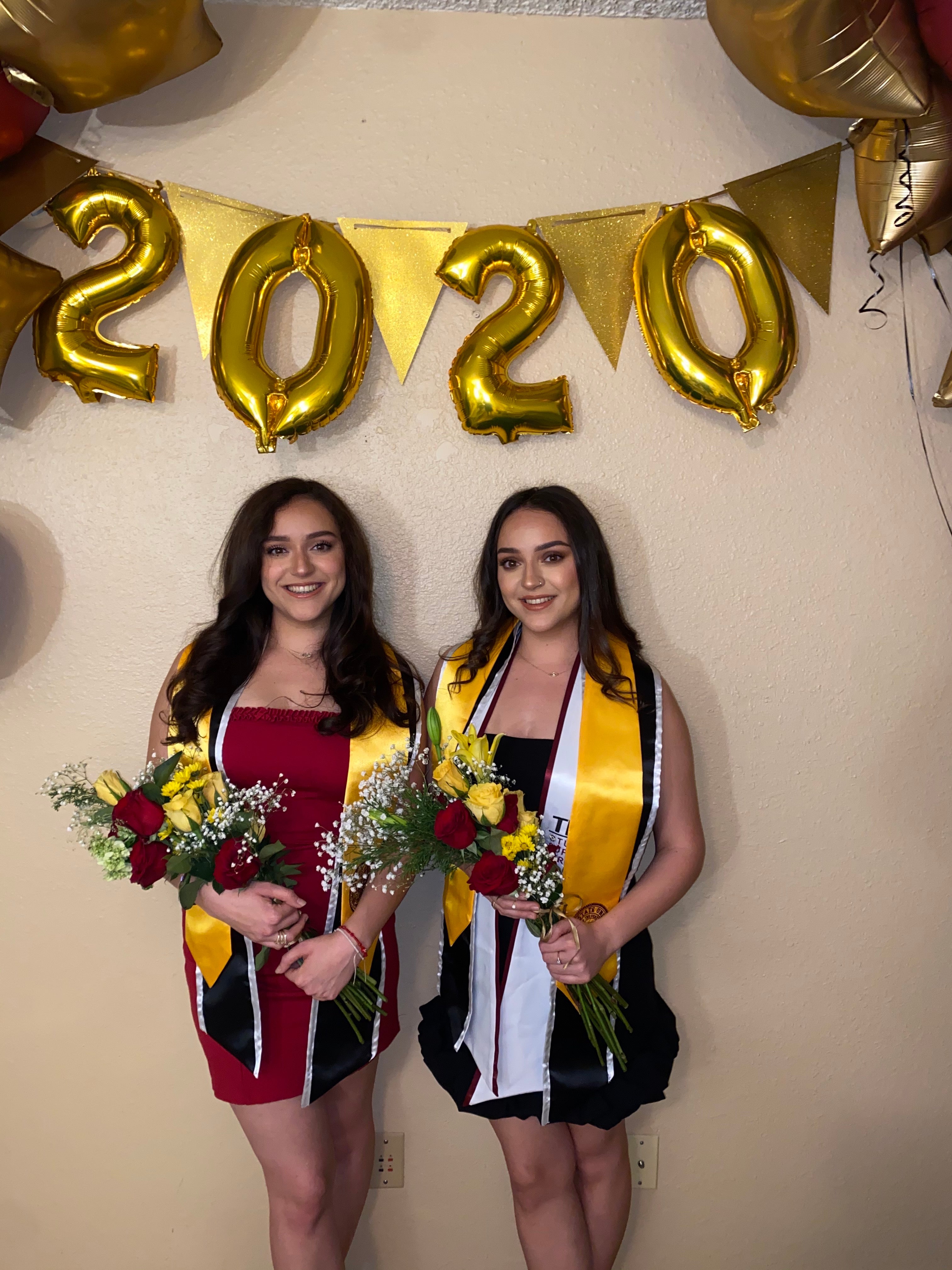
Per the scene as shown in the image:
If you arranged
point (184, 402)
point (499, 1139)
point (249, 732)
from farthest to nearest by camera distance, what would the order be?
point (184, 402) → point (499, 1139) → point (249, 732)

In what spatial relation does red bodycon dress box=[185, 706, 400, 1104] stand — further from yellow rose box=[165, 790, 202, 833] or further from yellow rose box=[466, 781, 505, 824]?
yellow rose box=[466, 781, 505, 824]

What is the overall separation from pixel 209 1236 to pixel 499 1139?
2.95ft

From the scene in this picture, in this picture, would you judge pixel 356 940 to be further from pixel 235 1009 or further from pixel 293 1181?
pixel 293 1181

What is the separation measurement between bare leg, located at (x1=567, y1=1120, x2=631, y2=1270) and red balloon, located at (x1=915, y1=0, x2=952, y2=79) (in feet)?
7.67

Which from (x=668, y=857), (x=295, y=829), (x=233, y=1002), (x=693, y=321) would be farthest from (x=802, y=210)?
(x=233, y=1002)

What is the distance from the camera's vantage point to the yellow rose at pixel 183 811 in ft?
5.23

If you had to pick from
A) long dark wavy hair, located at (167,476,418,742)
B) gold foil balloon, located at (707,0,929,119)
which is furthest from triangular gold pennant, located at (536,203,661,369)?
long dark wavy hair, located at (167,476,418,742)

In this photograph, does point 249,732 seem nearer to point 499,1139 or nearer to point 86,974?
point 86,974

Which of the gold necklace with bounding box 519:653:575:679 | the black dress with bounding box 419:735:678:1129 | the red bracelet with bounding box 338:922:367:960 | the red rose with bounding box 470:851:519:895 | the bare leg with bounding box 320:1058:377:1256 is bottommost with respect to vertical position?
the bare leg with bounding box 320:1058:377:1256

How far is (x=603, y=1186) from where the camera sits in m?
1.94

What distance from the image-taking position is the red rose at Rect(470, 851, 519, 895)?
1547 mm

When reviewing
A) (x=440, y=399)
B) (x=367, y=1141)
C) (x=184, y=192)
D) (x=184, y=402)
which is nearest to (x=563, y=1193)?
(x=367, y=1141)

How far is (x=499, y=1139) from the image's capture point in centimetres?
196

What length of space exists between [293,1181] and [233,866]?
74 cm
